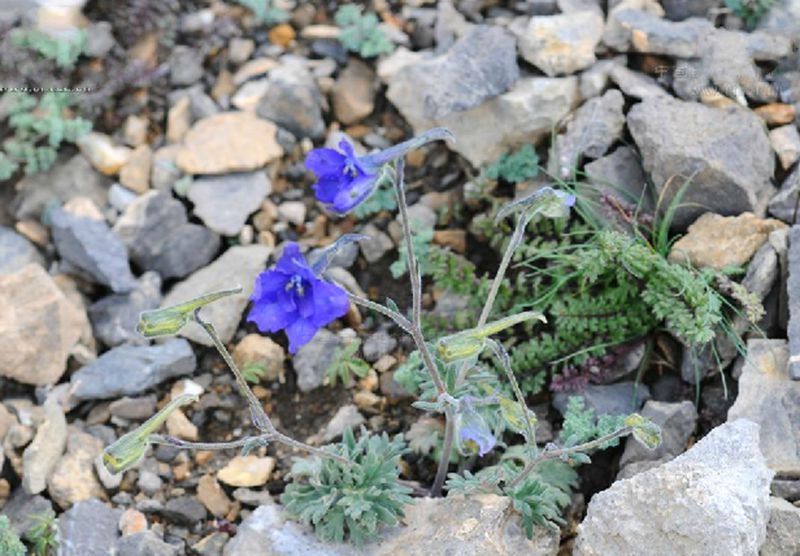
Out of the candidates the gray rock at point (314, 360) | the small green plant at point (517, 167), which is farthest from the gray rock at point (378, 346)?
the small green plant at point (517, 167)

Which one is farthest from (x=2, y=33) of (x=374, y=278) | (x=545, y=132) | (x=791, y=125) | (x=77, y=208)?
(x=791, y=125)

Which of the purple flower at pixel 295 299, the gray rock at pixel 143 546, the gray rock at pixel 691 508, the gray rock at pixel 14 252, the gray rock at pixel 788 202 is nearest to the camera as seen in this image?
the purple flower at pixel 295 299

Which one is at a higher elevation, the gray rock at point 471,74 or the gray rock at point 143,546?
the gray rock at point 471,74

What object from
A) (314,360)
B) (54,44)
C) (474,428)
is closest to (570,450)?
(474,428)

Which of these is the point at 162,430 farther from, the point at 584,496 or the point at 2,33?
the point at 2,33

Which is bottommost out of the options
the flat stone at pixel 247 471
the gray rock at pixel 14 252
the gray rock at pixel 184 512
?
the gray rock at pixel 184 512

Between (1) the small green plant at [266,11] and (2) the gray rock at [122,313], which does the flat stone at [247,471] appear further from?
(1) the small green plant at [266,11]

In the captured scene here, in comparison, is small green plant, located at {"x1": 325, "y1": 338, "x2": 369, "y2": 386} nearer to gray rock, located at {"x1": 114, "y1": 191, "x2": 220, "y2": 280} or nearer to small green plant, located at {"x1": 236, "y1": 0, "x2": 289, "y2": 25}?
gray rock, located at {"x1": 114, "y1": 191, "x2": 220, "y2": 280}
